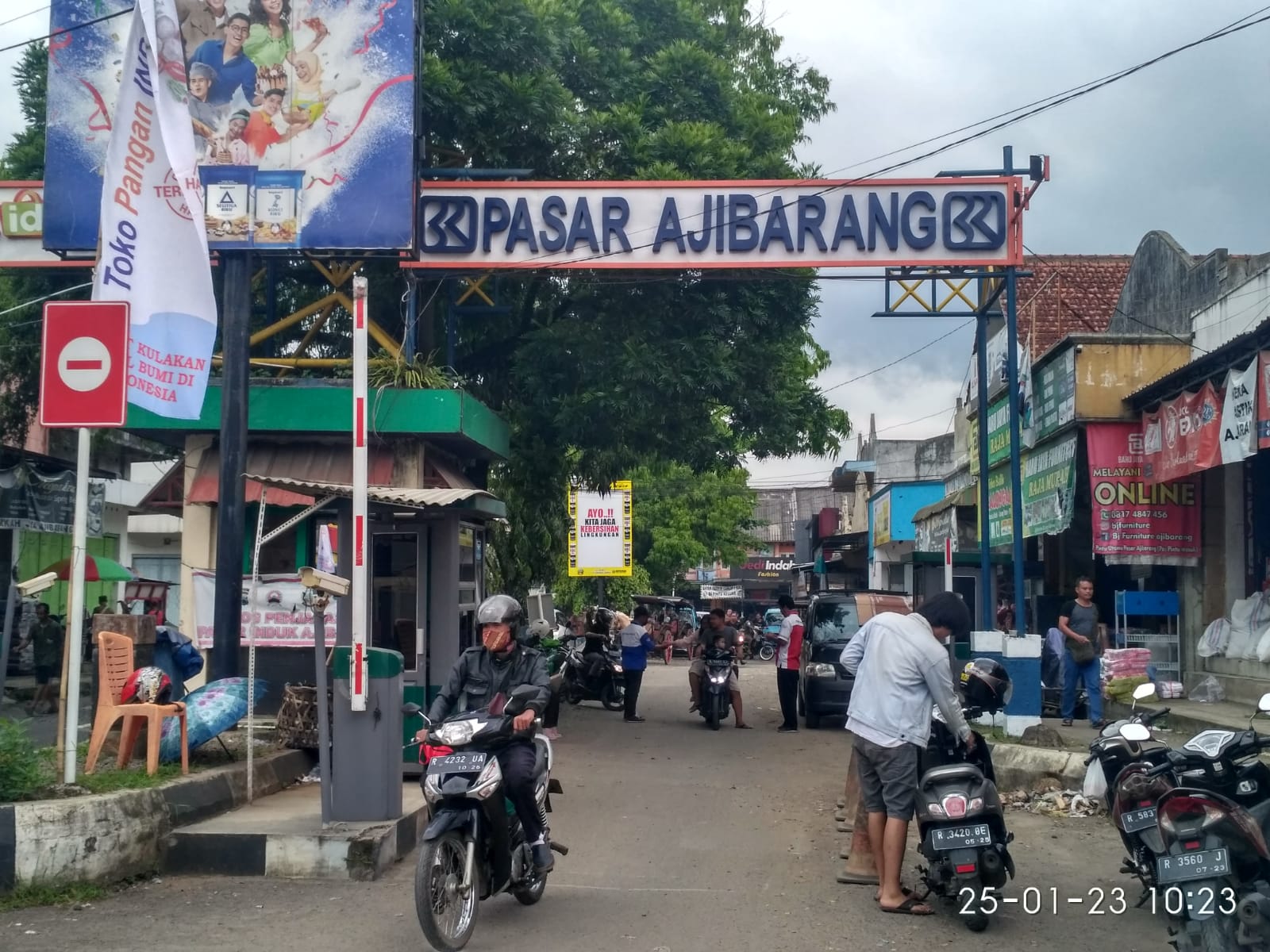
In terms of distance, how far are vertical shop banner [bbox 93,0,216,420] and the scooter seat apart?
5.84 metres

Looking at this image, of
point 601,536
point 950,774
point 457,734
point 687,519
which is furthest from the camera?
point 687,519

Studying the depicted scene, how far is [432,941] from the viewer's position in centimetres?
567

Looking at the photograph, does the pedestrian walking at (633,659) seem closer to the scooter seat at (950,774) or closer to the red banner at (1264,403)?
the red banner at (1264,403)

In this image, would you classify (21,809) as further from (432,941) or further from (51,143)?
(51,143)

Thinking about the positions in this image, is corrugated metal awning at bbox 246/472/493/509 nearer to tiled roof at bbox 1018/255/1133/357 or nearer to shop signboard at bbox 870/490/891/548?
tiled roof at bbox 1018/255/1133/357

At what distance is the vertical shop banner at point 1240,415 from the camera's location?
11.8 metres

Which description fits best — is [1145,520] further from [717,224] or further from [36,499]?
[36,499]

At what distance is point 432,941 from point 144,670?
13.4 feet

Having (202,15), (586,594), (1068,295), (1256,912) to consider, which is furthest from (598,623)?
(586,594)

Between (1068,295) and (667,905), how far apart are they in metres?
24.9

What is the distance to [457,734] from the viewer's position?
20.4 ft

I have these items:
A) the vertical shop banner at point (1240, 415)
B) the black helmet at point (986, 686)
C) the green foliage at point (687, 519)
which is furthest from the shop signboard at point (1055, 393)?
the green foliage at point (687, 519)

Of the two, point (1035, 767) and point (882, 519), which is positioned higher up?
point (882, 519)

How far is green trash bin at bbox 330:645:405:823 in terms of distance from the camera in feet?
26.3
